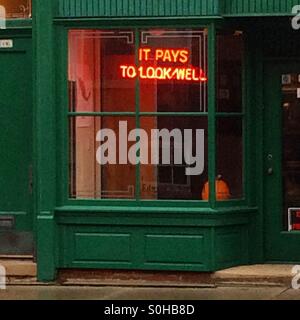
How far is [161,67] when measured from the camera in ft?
36.1

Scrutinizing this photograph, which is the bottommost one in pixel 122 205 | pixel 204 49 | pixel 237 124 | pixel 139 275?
pixel 139 275

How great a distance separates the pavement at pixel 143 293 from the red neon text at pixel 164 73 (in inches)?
90.4

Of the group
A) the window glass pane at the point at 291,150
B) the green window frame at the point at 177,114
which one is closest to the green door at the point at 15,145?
the green window frame at the point at 177,114

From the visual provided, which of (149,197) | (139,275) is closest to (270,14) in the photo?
(149,197)

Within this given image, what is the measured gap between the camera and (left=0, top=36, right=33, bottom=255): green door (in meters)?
11.4

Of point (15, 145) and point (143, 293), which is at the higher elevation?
point (15, 145)

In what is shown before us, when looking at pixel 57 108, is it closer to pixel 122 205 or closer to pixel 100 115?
pixel 100 115

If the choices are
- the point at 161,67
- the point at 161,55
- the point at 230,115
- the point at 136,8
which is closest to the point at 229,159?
the point at 230,115

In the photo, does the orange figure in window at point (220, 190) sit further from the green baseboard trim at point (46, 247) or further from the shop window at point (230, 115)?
the green baseboard trim at point (46, 247)

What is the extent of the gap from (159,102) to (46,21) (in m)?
1.54

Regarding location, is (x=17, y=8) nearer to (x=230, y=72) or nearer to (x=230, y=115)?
(x=230, y=72)

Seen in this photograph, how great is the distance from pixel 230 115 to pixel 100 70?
1533 mm

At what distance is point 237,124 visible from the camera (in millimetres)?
11188

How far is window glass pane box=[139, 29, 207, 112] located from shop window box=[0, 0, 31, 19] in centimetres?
141
